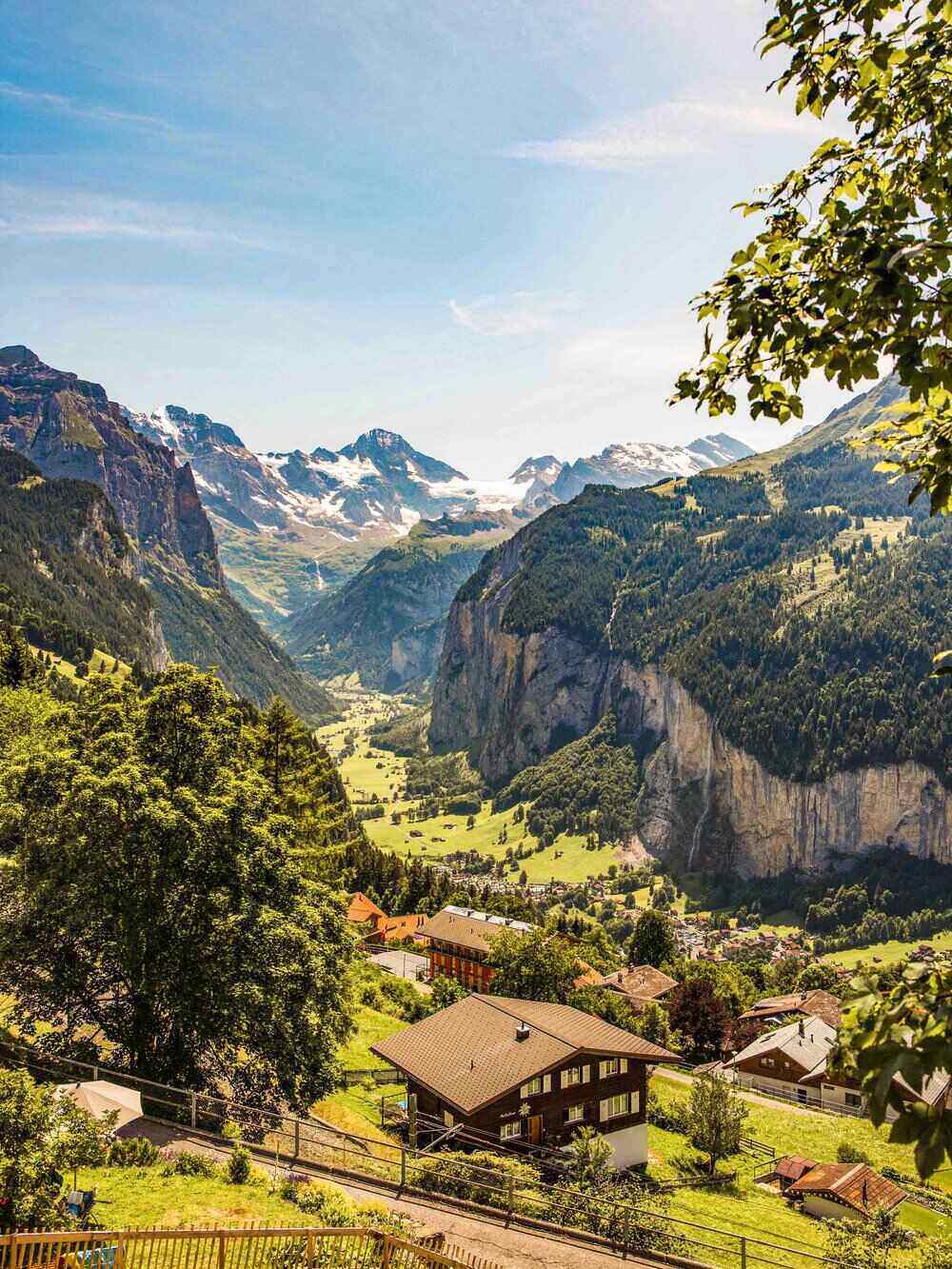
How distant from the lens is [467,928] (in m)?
96.8

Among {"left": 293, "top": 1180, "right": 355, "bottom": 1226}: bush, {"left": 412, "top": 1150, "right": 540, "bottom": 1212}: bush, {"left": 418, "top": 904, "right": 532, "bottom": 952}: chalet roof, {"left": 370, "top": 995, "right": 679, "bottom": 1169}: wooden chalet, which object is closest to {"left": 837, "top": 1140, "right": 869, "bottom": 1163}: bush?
{"left": 370, "top": 995, "right": 679, "bottom": 1169}: wooden chalet

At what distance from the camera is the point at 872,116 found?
295 inches

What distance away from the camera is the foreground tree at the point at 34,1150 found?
15.4 metres

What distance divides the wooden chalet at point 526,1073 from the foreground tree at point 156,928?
11.8 meters

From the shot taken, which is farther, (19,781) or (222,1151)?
(19,781)

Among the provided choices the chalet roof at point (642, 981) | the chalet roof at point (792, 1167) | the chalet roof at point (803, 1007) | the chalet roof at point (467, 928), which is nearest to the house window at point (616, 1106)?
the chalet roof at point (792, 1167)

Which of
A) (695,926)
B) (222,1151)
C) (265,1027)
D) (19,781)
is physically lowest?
(695,926)

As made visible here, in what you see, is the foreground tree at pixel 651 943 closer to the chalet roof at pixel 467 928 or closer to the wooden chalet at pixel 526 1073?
the chalet roof at pixel 467 928

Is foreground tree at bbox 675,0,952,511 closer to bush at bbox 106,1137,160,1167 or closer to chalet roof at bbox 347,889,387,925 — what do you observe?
bush at bbox 106,1137,160,1167

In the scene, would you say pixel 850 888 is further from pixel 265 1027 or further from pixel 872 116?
pixel 872 116

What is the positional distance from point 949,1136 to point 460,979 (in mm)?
95684

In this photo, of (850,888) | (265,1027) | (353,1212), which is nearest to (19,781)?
(265,1027)

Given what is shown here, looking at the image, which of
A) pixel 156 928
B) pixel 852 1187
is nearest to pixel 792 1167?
pixel 852 1187

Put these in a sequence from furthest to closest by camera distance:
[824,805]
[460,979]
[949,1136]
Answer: [824,805]
[460,979]
[949,1136]
